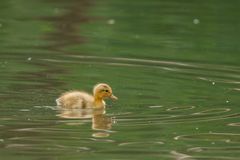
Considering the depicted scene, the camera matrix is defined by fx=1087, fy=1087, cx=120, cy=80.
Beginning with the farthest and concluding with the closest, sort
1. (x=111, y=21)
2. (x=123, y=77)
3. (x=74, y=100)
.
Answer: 1. (x=111, y=21)
2. (x=123, y=77)
3. (x=74, y=100)

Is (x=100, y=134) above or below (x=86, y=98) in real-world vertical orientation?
below

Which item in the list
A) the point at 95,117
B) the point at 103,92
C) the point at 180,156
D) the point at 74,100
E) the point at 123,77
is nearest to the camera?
the point at 180,156

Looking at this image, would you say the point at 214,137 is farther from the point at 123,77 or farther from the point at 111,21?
the point at 111,21

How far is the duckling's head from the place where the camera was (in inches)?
498

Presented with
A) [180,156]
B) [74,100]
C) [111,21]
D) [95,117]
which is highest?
[111,21]

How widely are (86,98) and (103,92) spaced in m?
0.28

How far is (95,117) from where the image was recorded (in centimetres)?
1196

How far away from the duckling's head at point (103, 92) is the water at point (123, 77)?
0.42 ft

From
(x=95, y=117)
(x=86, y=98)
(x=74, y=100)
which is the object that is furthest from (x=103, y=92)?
A: (x=95, y=117)

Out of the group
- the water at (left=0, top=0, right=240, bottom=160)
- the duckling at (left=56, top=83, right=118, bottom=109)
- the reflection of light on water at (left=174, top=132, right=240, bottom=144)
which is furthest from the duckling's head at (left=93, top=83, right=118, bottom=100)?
the reflection of light on water at (left=174, top=132, right=240, bottom=144)

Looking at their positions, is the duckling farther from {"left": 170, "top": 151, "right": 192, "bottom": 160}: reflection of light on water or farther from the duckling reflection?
{"left": 170, "top": 151, "right": 192, "bottom": 160}: reflection of light on water

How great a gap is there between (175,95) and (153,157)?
299 centimetres

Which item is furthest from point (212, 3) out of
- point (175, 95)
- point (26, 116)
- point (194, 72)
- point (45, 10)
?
point (26, 116)

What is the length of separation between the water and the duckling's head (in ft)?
0.42
